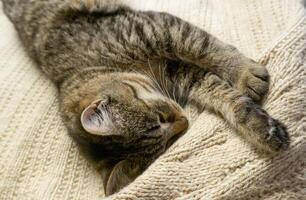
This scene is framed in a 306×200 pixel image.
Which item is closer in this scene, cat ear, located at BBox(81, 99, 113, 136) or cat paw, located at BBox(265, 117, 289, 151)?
cat paw, located at BBox(265, 117, 289, 151)

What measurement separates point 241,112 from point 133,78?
44cm

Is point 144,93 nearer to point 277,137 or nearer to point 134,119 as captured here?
point 134,119

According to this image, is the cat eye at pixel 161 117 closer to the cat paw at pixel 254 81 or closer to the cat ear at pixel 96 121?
the cat ear at pixel 96 121

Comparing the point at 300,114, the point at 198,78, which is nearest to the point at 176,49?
the point at 198,78

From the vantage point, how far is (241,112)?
124cm

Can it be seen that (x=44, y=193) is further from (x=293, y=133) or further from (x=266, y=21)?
(x=266, y=21)

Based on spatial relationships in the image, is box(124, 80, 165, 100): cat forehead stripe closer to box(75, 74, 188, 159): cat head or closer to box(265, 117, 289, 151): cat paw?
box(75, 74, 188, 159): cat head

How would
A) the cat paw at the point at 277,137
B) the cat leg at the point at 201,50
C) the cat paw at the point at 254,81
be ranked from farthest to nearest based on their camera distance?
the cat leg at the point at 201,50, the cat paw at the point at 254,81, the cat paw at the point at 277,137

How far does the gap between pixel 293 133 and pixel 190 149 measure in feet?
0.91

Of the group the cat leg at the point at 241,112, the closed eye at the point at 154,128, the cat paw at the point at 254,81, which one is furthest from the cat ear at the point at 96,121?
the cat paw at the point at 254,81

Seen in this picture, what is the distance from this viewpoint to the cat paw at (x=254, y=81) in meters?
1.29

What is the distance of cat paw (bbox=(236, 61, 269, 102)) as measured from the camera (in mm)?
1285

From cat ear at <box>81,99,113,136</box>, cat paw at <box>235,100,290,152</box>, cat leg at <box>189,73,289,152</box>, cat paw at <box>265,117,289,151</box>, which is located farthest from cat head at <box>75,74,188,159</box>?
cat paw at <box>265,117,289,151</box>

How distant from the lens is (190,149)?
1197 mm
